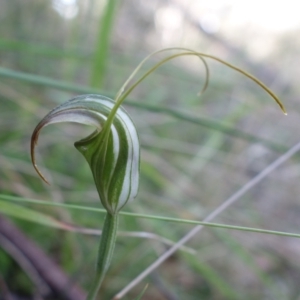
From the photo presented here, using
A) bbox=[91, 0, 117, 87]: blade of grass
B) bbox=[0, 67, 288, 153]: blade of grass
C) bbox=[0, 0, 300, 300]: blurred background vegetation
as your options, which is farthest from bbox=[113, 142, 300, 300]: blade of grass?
bbox=[91, 0, 117, 87]: blade of grass

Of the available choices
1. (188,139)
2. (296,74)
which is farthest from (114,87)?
(296,74)

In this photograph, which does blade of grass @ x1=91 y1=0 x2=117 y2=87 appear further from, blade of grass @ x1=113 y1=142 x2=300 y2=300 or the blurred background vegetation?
blade of grass @ x1=113 y1=142 x2=300 y2=300

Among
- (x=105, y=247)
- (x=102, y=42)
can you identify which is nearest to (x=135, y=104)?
(x=102, y=42)

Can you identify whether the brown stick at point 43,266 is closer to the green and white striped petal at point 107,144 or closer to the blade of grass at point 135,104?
the blade of grass at point 135,104

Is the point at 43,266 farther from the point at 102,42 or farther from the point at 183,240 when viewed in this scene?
the point at 102,42

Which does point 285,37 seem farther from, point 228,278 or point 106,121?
point 106,121

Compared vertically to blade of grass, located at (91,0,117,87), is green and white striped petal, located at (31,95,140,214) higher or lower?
lower
